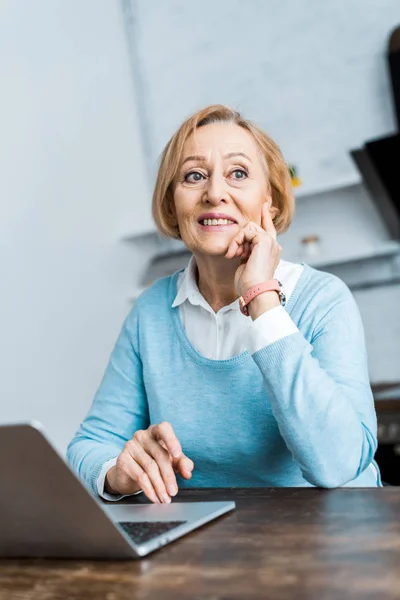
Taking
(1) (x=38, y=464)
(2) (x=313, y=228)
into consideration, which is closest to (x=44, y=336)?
(2) (x=313, y=228)

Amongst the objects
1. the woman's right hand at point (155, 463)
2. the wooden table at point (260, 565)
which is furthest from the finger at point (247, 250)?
the wooden table at point (260, 565)

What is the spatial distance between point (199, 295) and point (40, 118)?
210 centimetres

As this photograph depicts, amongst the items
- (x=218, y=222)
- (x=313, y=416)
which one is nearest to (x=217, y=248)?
(x=218, y=222)

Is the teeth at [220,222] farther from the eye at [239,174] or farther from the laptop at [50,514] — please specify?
the laptop at [50,514]

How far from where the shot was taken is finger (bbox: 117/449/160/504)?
1.07 m

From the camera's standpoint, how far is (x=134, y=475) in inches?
43.1

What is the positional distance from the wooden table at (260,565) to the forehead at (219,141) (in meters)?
0.83

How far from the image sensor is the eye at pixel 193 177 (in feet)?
5.04

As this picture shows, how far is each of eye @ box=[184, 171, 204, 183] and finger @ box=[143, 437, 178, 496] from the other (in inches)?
25.6

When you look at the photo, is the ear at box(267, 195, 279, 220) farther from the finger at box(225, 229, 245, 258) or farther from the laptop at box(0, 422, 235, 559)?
the laptop at box(0, 422, 235, 559)

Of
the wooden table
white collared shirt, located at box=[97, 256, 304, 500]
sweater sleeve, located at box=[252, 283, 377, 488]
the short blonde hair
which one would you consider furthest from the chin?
the wooden table

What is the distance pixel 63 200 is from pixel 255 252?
2.28 meters

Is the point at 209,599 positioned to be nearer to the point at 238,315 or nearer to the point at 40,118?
the point at 238,315

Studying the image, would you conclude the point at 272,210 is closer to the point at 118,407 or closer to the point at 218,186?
the point at 218,186
